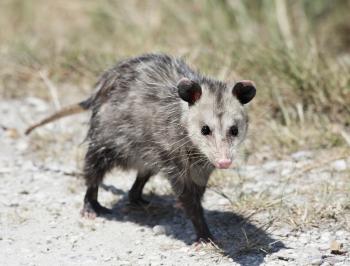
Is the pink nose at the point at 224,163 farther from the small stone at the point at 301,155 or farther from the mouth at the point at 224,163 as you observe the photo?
the small stone at the point at 301,155

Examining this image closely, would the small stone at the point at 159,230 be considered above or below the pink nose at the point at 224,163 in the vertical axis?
below

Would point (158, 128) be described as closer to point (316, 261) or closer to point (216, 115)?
point (216, 115)

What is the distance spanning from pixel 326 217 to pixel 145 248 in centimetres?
113

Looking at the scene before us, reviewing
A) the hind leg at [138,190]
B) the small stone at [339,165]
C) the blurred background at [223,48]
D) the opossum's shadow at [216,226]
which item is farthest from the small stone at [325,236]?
the blurred background at [223,48]

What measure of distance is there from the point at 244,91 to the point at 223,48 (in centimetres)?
274

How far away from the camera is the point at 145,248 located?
13.9 feet

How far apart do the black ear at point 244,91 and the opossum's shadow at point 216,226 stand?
76cm

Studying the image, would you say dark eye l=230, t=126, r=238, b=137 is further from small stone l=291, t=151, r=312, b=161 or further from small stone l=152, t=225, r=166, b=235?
small stone l=291, t=151, r=312, b=161

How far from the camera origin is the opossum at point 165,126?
4.02 metres

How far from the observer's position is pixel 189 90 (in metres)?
4.09

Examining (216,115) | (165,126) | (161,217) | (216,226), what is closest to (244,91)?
(216,115)

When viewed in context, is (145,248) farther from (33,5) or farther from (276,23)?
(33,5)

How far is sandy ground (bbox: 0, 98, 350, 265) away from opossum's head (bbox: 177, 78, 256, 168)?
61 centimetres

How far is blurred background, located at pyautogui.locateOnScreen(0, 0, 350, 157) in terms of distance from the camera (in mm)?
5969
